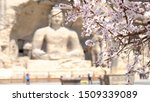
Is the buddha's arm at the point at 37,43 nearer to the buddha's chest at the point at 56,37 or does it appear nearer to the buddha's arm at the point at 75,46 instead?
the buddha's chest at the point at 56,37

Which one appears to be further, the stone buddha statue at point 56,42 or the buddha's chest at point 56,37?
the buddha's chest at point 56,37

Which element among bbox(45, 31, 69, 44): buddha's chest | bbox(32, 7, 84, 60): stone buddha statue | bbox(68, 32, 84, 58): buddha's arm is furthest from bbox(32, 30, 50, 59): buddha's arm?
bbox(68, 32, 84, 58): buddha's arm

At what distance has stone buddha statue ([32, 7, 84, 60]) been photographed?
1022 inches

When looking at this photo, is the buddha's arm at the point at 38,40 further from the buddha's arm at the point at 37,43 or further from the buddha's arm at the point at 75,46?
the buddha's arm at the point at 75,46

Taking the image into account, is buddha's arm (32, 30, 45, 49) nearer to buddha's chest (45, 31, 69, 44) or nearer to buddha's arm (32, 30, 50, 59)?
buddha's arm (32, 30, 50, 59)

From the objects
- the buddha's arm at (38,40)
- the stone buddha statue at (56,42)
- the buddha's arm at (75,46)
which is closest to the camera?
the stone buddha statue at (56,42)

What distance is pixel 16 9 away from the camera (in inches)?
1064

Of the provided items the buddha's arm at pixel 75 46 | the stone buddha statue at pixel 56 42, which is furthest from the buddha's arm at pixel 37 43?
the buddha's arm at pixel 75 46

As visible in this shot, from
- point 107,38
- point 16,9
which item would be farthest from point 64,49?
point 107,38

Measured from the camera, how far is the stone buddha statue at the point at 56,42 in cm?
2597

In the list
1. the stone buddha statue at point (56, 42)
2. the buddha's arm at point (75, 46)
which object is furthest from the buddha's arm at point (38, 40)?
the buddha's arm at point (75, 46)

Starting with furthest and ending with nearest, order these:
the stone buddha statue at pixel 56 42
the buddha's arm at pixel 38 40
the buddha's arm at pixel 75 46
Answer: the buddha's arm at pixel 75 46, the buddha's arm at pixel 38 40, the stone buddha statue at pixel 56 42

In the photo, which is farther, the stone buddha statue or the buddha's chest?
the buddha's chest

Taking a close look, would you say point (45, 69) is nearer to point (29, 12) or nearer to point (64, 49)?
point (64, 49)
